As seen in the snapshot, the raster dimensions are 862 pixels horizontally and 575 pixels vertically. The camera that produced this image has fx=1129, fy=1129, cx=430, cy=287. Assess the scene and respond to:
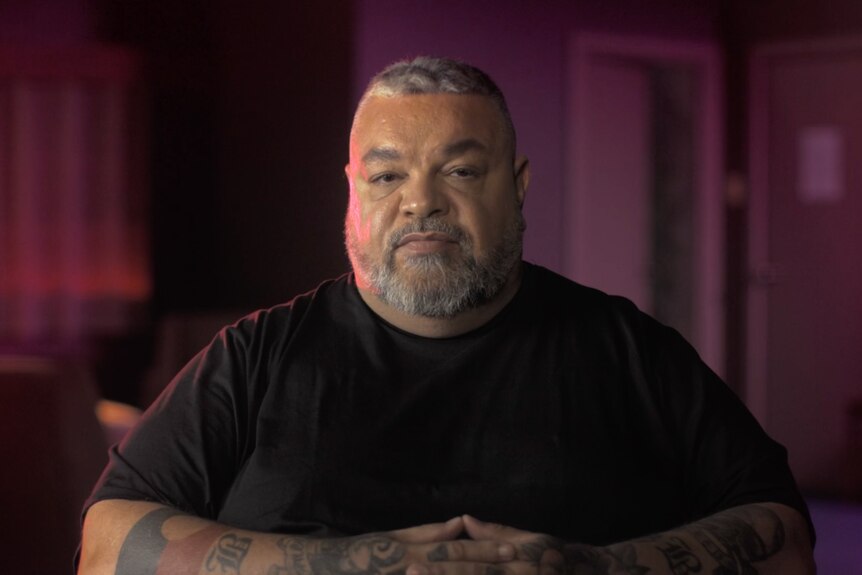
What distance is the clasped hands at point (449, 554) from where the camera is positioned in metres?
1.32

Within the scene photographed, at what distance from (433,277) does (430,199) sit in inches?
4.3

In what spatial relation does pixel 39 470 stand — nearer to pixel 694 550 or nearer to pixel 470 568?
pixel 470 568

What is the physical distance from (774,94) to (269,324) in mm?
5046

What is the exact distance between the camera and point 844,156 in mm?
5750

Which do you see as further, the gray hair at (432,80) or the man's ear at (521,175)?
the man's ear at (521,175)

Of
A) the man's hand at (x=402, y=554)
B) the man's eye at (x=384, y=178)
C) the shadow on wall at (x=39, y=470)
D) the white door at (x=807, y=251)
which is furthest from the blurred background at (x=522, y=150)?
the man's hand at (x=402, y=554)

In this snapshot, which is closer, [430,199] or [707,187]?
[430,199]

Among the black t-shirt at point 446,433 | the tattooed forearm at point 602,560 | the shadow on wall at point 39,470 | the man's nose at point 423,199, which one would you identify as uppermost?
the man's nose at point 423,199

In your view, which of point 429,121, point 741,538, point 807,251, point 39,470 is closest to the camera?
point 741,538

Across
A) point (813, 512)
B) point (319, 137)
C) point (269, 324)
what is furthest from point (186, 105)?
point (269, 324)

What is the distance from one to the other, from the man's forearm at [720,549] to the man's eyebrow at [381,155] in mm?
568

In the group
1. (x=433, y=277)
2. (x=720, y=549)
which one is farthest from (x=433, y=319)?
(x=720, y=549)

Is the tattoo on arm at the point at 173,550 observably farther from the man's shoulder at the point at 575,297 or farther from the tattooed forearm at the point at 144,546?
the man's shoulder at the point at 575,297

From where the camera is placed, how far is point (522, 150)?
18.3 feet
